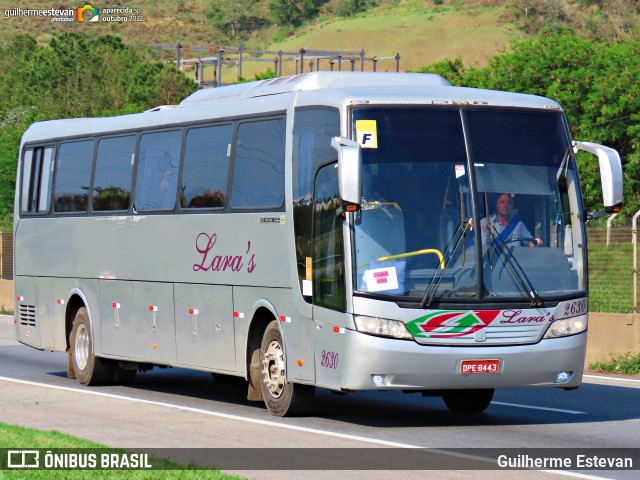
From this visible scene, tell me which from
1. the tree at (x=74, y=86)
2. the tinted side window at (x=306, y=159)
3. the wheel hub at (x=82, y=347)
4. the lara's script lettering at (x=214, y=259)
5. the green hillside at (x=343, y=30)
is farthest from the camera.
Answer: the green hillside at (x=343, y=30)

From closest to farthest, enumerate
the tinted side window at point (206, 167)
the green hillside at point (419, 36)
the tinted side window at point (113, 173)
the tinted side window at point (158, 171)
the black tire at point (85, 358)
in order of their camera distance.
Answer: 1. the tinted side window at point (206, 167)
2. the tinted side window at point (158, 171)
3. the tinted side window at point (113, 173)
4. the black tire at point (85, 358)
5. the green hillside at point (419, 36)

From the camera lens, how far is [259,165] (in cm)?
1591

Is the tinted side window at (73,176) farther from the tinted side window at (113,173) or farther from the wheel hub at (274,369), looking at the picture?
the wheel hub at (274,369)

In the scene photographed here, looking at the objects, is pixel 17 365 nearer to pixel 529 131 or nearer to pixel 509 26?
pixel 529 131

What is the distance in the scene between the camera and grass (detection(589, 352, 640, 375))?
2062cm

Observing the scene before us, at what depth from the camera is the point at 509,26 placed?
13275cm

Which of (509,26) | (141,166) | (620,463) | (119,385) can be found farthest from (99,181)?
(509,26)

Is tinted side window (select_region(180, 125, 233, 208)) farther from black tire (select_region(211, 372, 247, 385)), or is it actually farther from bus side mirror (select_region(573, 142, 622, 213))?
bus side mirror (select_region(573, 142, 622, 213))

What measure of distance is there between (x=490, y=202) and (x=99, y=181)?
736 centimetres

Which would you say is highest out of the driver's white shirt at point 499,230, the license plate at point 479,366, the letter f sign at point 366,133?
the letter f sign at point 366,133

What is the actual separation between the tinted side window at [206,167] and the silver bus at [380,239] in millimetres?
23

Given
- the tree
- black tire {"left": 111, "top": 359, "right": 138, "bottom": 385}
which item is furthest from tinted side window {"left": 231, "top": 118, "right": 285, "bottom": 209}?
the tree

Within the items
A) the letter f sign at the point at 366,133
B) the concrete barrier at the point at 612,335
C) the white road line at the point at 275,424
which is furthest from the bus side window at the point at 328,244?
the concrete barrier at the point at 612,335

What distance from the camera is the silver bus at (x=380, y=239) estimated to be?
544 inches
